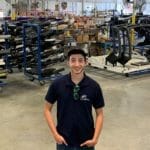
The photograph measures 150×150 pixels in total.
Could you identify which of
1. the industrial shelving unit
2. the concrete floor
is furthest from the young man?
the industrial shelving unit

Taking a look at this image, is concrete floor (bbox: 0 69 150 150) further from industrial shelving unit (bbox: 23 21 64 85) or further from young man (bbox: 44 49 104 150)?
young man (bbox: 44 49 104 150)

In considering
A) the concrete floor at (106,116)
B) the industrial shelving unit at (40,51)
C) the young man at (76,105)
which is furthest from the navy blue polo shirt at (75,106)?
the industrial shelving unit at (40,51)

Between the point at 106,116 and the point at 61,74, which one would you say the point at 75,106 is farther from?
the point at 61,74

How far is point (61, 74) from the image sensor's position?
25.5 ft

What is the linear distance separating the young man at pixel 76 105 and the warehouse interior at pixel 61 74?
6.19 ft

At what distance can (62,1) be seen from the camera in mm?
15914

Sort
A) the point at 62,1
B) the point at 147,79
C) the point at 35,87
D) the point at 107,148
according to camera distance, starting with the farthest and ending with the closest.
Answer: the point at 62,1 → the point at 147,79 → the point at 35,87 → the point at 107,148

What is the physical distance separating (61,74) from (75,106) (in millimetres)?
5546

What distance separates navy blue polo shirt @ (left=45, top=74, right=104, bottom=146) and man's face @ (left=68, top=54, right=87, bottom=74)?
0.07 meters

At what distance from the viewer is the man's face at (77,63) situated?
2211 mm

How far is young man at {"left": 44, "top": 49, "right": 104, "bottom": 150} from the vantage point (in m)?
2.22

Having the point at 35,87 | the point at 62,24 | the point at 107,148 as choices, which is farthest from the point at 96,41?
the point at 107,148

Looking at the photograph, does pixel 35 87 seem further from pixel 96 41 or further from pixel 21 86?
pixel 96 41

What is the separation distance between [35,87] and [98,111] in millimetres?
4855
